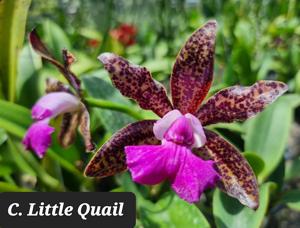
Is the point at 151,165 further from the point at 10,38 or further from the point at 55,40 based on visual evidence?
the point at 55,40

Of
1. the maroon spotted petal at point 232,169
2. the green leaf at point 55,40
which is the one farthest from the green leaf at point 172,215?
the green leaf at point 55,40

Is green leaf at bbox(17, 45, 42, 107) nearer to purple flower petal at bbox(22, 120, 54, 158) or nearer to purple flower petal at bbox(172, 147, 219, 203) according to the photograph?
purple flower petal at bbox(22, 120, 54, 158)

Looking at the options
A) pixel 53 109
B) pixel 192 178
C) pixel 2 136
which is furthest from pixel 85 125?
pixel 192 178

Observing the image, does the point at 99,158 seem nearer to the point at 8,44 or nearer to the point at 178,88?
the point at 178,88

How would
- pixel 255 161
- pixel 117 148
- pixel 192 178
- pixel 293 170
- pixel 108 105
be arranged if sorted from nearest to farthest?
pixel 192 178 < pixel 117 148 < pixel 108 105 < pixel 255 161 < pixel 293 170

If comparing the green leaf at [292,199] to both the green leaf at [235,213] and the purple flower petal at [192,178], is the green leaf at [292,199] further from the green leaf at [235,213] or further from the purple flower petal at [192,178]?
the purple flower petal at [192,178]
